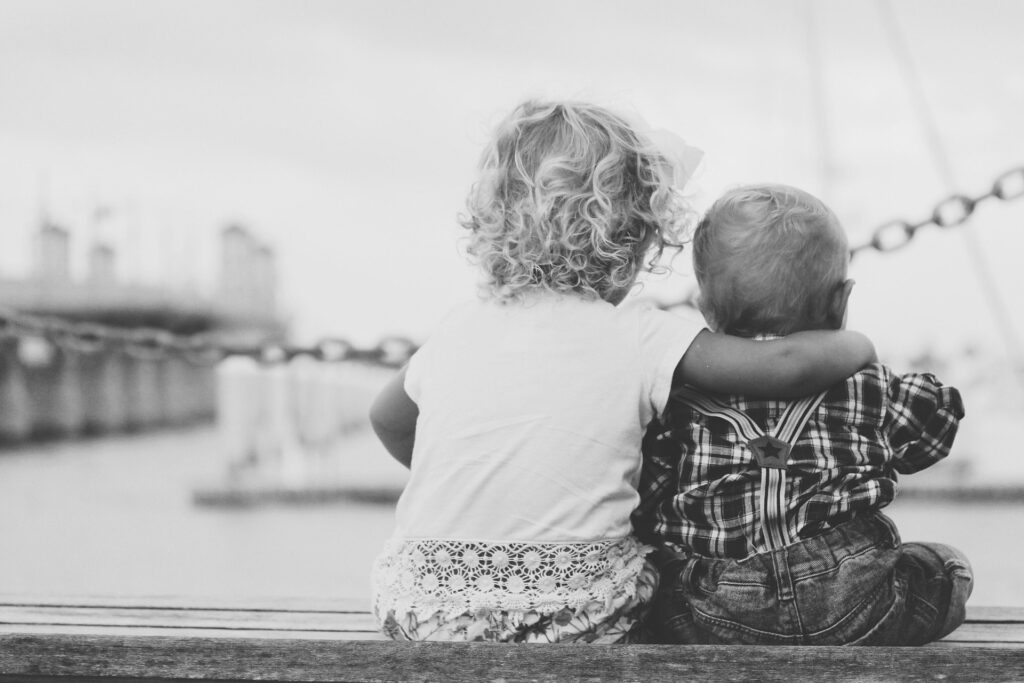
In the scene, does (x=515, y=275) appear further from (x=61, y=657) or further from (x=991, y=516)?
(x=991, y=516)

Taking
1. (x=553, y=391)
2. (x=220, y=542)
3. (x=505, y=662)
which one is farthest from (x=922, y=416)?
(x=220, y=542)

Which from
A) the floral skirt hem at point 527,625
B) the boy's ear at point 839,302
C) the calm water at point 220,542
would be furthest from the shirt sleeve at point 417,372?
the calm water at point 220,542

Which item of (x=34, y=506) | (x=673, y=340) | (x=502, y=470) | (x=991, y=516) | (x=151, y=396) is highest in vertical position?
(x=673, y=340)

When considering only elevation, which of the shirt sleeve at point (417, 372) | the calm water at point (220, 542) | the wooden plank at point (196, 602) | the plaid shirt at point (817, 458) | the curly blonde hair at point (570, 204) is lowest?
the calm water at point (220, 542)

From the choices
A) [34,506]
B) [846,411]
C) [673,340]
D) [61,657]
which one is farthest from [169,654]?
[34,506]

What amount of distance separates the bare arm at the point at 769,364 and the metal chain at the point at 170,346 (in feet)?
5.60

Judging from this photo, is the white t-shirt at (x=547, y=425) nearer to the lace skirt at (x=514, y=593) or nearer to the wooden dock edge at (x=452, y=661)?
the lace skirt at (x=514, y=593)

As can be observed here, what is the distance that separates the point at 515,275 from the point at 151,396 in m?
37.9

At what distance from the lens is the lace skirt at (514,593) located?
143cm

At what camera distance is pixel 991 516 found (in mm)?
8648

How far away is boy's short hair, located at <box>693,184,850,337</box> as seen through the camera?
149 centimetres

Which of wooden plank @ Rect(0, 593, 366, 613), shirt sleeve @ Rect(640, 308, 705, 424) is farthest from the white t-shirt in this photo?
wooden plank @ Rect(0, 593, 366, 613)

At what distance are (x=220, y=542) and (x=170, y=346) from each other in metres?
5.08

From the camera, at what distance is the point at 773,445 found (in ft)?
4.76
